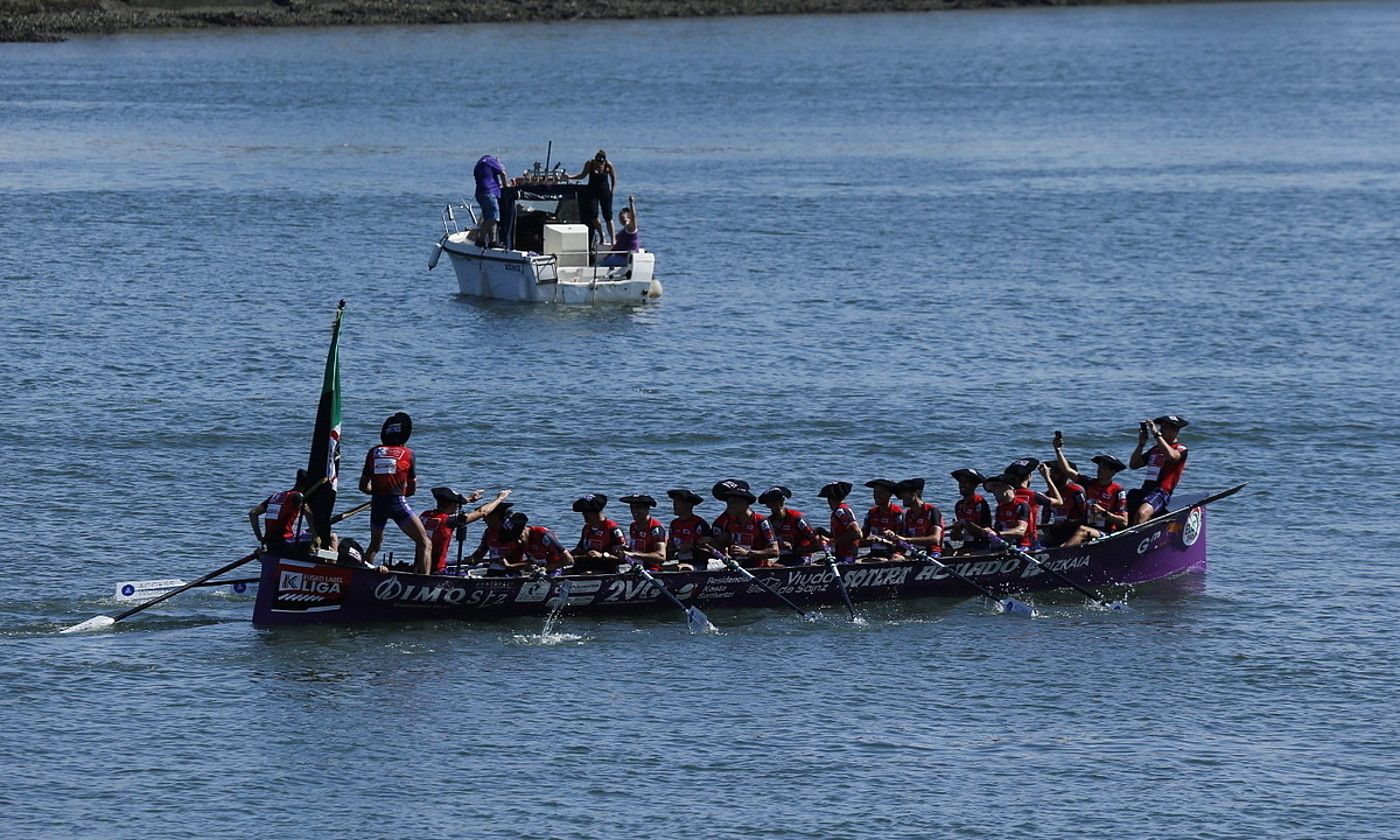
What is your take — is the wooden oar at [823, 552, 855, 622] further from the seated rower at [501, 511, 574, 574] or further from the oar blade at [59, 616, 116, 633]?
the oar blade at [59, 616, 116, 633]

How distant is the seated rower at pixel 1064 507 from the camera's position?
94.0 ft

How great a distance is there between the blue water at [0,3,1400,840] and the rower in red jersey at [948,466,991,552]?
3.63ft

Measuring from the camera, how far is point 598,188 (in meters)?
46.8

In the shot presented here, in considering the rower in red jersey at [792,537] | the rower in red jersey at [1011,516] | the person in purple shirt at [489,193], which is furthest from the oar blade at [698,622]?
the person in purple shirt at [489,193]

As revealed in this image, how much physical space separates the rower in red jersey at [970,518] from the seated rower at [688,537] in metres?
3.45

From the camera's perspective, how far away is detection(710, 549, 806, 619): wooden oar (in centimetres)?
2661

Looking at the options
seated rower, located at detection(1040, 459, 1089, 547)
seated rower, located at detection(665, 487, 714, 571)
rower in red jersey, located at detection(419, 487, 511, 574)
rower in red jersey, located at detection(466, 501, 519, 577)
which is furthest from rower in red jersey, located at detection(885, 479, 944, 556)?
rower in red jersey, located at detection(419, 487, 511, 574)

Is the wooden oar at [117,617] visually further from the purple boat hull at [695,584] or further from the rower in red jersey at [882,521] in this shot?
the rower in red jersey at [882,521]

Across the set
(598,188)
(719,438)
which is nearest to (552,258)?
(598,188)

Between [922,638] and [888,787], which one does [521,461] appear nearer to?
[922,638]

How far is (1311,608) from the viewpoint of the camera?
28.2 meters

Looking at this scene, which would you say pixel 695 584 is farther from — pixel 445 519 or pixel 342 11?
pixel 342 11

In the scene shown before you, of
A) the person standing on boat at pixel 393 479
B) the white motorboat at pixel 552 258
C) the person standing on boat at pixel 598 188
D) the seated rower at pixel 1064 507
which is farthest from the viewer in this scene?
the white motorboat at pixel 552 258

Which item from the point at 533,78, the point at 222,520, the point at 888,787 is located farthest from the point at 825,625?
the point at 533,78
